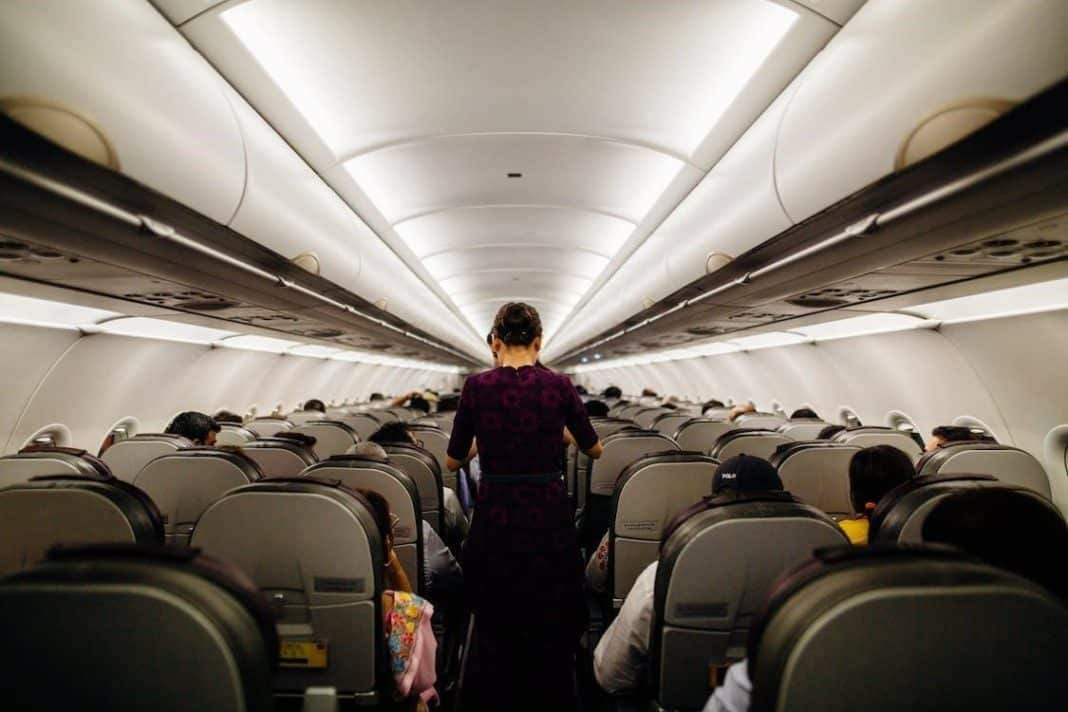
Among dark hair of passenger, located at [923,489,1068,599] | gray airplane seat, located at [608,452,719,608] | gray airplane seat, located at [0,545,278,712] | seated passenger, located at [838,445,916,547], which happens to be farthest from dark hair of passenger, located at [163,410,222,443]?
dark hair of passenger, located at [923,489,1068,599]

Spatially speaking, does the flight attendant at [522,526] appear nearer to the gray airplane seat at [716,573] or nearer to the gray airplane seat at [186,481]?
the gray airplane seat at [716,573]

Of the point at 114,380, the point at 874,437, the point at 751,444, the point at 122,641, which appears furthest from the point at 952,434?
the point at 114,380

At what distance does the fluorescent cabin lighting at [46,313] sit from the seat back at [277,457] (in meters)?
2.47

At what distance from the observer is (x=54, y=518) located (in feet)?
7.39

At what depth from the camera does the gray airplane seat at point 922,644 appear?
3.44 ft

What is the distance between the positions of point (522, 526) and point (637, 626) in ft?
2.47

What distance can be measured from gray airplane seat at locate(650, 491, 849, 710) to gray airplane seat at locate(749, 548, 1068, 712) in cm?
94

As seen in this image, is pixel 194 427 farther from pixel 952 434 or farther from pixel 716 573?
pixel 952 434

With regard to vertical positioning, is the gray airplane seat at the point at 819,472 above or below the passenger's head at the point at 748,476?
below

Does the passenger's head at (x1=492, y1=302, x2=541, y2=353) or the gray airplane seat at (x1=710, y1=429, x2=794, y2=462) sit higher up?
the passenger's head at (x1=492, y1=302, x2=541, y2=353)

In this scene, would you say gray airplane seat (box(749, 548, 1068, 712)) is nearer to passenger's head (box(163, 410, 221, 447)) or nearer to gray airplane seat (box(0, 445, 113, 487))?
gray airplane seat (box(0, 445, 113, 487))

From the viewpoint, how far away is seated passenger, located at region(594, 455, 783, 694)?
2.43m

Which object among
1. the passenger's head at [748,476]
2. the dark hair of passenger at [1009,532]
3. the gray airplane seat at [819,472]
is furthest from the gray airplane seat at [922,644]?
the gray airplane seat at [819,472]

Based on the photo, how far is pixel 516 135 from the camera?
13.4 feet
